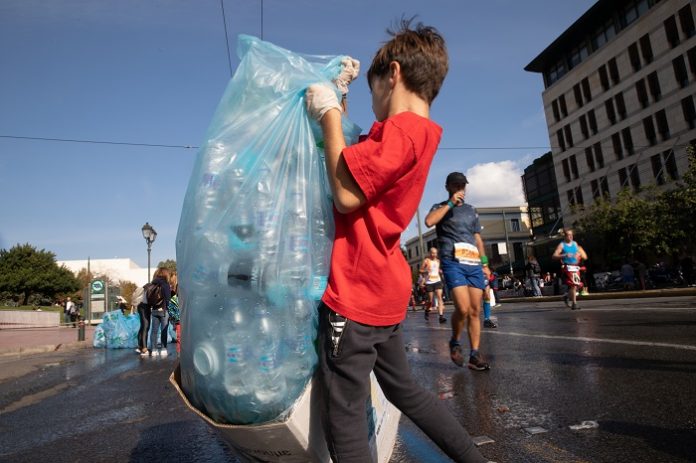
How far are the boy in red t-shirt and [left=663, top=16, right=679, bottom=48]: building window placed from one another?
3514 centimetres

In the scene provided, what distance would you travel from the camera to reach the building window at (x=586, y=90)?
3622cm

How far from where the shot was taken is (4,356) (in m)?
10.9

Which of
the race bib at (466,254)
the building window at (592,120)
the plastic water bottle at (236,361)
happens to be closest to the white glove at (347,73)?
the plastic water bottle at (236,361)

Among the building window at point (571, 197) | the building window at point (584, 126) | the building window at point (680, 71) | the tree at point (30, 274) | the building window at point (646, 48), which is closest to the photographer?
the building window at point (680, 71)

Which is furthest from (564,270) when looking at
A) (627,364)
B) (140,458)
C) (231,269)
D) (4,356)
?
(4,356)

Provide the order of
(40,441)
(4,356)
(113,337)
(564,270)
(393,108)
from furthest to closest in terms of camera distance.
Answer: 1. (113,337)
2. (4,356)
3. (564,270)
4. (40,441)
5. (393,108)

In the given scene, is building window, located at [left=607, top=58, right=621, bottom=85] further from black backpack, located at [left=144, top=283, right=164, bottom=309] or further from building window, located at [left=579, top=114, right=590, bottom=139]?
black backpack, located at [left=144, top=283, right=164, bottom=309]

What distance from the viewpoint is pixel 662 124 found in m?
30.4

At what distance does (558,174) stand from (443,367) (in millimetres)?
39553

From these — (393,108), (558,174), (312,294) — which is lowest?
(312,294)

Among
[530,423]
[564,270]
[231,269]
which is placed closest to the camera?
[231,269]

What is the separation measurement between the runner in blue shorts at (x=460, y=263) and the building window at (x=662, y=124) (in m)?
32.2

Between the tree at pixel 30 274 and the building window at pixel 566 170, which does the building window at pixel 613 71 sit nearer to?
the building window at pixel 566 170

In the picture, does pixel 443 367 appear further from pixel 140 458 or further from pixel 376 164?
pixel 376 164
